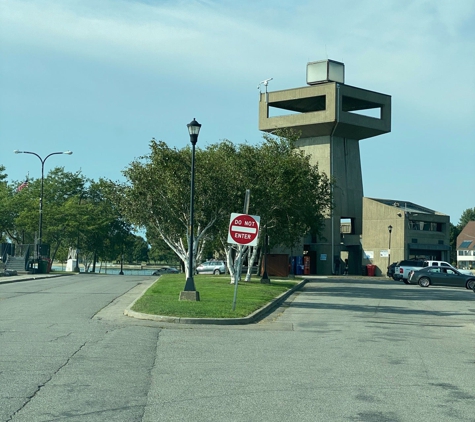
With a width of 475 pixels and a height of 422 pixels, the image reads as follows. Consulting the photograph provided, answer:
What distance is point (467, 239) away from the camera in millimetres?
119000

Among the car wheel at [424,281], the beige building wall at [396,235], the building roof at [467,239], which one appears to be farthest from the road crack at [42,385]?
the building roof at [467,239]

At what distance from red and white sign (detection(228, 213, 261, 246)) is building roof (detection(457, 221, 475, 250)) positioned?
103 meters

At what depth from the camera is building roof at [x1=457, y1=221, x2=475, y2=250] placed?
4575 inches

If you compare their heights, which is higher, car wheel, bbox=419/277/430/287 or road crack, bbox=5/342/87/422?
car wheel, bbox=419/277/430/287

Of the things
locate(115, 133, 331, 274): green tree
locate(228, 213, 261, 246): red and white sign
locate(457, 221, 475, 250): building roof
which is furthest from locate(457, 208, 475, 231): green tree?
locate(228, 213, 261, 246): red and white sign

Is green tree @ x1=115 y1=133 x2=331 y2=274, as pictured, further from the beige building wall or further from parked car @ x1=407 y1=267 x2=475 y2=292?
the beige building wall

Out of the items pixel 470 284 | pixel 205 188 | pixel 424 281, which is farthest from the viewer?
pixel 424 281

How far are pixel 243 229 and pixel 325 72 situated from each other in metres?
56.5

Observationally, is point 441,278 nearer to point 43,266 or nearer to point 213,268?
point 213,268

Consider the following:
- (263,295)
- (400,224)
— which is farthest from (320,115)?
(263,295)

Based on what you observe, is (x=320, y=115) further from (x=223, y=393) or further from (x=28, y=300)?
(x=223, y=393)

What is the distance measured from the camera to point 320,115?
2800 inches

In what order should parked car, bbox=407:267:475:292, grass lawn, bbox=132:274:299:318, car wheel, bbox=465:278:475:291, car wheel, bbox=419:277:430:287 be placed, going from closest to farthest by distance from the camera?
grass lawn, bbox=132:274:299:318
car wheel, bbox=465:278:475:291
parked car, bbox=407:267:475:292
car wheel, bbox=419:277:430:287

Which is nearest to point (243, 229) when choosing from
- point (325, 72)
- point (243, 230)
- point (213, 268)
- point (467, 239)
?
point (243, 230)
